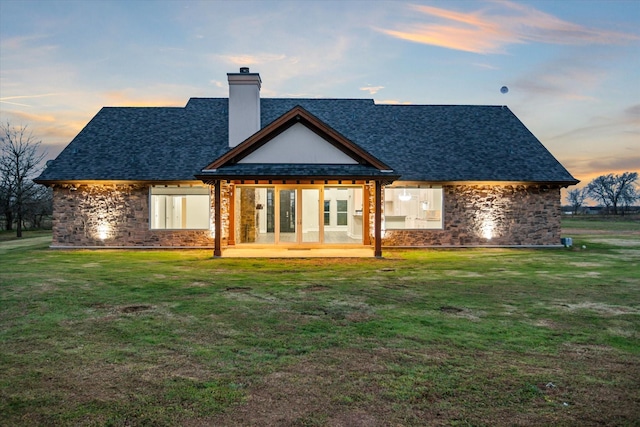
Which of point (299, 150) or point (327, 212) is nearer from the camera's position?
point (299, 150)

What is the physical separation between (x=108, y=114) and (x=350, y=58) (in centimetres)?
1308

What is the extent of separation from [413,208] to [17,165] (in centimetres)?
2780

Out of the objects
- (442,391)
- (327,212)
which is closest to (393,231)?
(327,212)

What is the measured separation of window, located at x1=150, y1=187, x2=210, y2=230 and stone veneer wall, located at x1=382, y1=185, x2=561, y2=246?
8154 mm

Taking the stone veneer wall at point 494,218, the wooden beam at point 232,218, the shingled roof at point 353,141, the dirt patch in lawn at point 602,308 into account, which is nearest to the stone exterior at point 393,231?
the stone veneer wall at point 494,218

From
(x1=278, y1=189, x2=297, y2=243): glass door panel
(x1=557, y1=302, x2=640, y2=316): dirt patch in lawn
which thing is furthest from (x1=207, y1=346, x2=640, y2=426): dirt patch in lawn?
(x1=278, y1=189, x2=297, y2=243): glass door panel

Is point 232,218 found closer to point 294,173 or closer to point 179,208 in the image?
point 179,208

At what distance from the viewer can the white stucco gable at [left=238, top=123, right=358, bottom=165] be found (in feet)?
51.9

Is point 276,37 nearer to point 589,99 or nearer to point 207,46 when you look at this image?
point 207,46

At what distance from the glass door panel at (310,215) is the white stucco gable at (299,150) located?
1.51m

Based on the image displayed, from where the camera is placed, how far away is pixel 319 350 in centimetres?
506

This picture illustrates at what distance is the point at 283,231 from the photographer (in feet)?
56.8

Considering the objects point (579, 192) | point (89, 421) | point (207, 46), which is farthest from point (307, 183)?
point (579, 192)

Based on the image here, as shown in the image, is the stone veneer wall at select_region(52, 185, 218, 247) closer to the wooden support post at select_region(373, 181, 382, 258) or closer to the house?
the house
